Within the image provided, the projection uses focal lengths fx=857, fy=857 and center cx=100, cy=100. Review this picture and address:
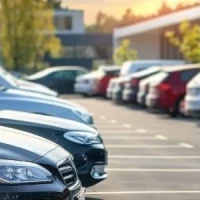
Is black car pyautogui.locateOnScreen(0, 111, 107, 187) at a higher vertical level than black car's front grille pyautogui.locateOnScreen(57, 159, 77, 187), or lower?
lower

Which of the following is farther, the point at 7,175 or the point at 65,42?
the point at 65,42

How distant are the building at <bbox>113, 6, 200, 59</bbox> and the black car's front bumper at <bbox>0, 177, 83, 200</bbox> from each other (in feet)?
128

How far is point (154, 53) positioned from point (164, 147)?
45578 millimetres

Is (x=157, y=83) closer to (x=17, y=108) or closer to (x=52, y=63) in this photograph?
(x=17, y=108)

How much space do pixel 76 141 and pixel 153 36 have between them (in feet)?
175

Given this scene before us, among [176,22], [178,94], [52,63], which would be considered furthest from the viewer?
[52,63]

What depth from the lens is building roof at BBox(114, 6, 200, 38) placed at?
44000mm

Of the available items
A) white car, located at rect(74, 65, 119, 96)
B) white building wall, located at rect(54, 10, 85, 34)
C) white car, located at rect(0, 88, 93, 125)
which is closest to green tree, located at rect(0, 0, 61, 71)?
white car, located at rect(74, 65, 119, 96)

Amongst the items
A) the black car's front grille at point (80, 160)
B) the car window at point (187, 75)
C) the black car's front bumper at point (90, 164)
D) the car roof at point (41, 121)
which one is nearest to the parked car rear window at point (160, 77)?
the car window at point (187, 75)

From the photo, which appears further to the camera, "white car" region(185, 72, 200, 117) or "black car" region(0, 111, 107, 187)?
"white car" region(185, 72, 200, 117)

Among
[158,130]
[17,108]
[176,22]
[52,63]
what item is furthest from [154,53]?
[17,108]

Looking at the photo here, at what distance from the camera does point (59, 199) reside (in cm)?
638

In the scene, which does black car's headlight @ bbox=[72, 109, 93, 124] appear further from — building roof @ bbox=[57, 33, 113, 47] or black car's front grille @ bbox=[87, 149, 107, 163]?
building roof @ bbox=[57, 33, 113, 47]

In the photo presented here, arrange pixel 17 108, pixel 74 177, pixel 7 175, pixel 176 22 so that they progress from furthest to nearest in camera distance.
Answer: pixel 176 22, pixel 17 108, pixel 74 177, pixel 7 175
